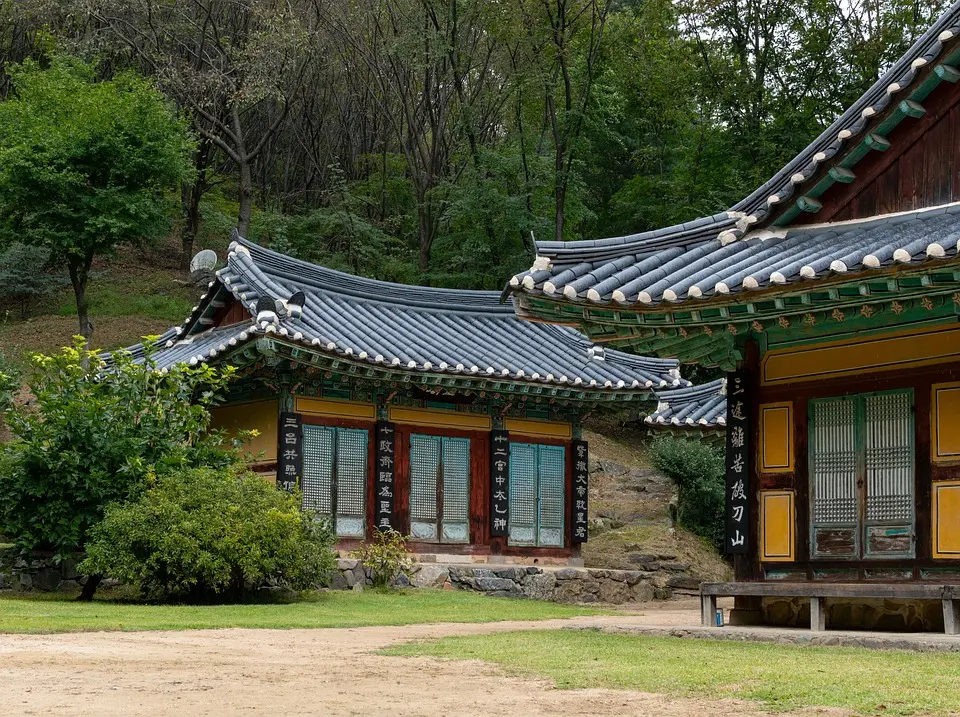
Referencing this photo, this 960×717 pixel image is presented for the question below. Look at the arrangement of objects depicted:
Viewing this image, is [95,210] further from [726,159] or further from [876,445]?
[876,445]

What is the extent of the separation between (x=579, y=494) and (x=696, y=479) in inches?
284

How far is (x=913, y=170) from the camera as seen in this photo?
13.5 m

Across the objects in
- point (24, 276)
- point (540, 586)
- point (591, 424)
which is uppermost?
point (24, 276)

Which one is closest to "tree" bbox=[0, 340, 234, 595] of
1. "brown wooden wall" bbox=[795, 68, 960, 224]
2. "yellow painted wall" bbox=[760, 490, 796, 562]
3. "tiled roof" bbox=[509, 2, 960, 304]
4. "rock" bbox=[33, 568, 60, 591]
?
"rock" bbox=[33, 568, 60, 591]

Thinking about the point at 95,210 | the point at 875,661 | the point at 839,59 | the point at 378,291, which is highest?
the point at 839,59

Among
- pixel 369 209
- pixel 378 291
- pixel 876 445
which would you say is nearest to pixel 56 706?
pixel 876 445

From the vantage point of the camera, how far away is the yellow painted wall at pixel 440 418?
23641 mm

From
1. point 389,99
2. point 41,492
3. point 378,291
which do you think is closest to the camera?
point 41,492

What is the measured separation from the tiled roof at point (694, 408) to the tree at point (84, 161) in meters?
23.0

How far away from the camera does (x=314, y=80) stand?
47188 mm

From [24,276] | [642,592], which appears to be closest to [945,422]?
[642,592]

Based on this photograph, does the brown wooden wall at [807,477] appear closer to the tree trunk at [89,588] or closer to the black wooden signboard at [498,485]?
the tree trunk at [89,588]

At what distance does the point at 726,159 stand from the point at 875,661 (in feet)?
96.0

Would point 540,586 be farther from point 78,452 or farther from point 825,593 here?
point 825,593
